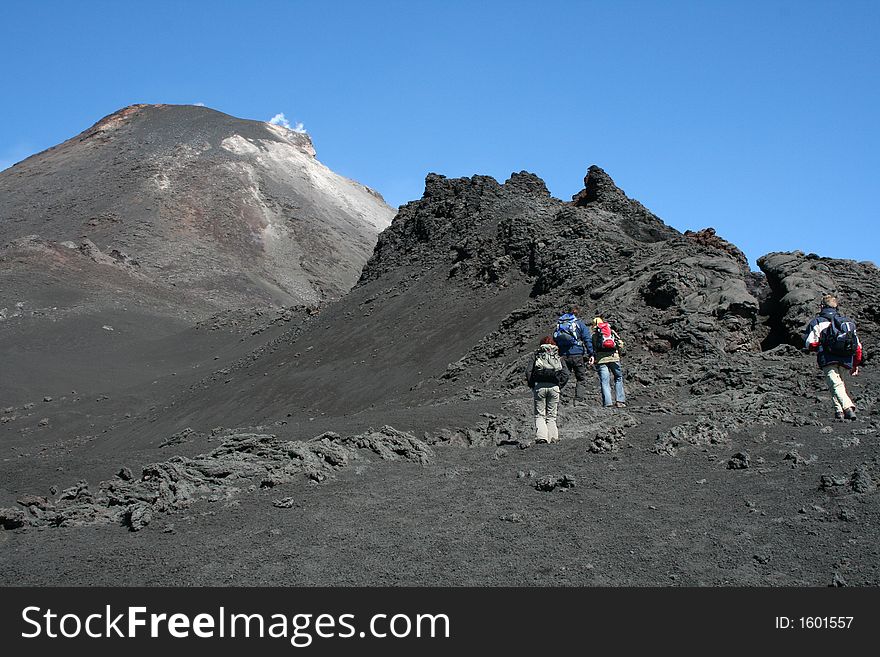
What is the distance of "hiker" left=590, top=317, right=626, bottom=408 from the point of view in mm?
11195

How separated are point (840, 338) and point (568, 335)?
338cm

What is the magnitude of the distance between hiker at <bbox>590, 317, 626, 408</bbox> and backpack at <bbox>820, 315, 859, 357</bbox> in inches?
110

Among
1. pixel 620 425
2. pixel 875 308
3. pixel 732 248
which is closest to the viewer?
pixel 620 425

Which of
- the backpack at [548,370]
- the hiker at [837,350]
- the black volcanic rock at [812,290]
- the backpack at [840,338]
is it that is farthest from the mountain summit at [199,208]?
the backpack at [840,338]

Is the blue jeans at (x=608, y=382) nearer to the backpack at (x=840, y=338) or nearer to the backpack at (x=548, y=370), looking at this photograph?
the backpack at (x=548, y=370)

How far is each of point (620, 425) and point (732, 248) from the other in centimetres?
847

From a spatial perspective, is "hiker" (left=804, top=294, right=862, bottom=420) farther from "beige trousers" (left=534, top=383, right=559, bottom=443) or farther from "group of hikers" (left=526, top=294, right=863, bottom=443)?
"beige trousers" (left=534, top=383, right=559, bottom=443)

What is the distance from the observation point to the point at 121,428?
2411 centimetres

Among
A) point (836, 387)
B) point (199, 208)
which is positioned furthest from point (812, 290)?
point (199, 208)

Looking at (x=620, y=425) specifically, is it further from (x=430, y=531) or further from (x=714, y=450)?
(x=430, y=531)

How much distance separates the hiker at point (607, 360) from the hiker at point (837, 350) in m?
2.67

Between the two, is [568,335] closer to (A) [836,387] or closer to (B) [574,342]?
(B) [574,342]

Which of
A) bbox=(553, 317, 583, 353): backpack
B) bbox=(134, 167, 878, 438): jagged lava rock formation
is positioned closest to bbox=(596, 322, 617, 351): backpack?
bbox=(553, 317, 583, 353): backpack

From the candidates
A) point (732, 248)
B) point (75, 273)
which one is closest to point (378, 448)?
point (732, 248)
